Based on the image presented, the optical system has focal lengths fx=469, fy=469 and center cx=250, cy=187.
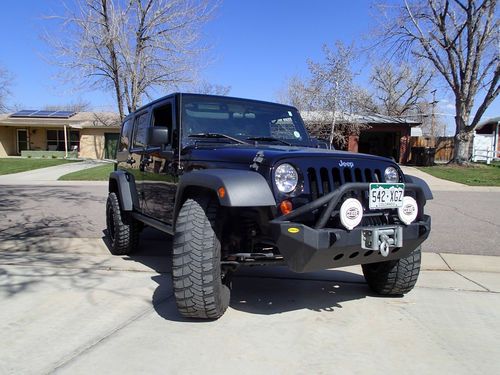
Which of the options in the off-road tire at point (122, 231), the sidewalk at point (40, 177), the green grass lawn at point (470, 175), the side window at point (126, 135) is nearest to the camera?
the off-road tire at point (122, 231)

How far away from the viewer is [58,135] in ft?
116

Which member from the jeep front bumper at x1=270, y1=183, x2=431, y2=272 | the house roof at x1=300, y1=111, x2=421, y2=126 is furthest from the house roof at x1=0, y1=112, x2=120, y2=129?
the jeep front bumper at x1=270, y1=183, x2=431, y2=272

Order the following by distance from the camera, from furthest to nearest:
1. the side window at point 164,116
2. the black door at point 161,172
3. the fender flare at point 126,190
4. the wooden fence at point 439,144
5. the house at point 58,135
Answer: the house at point 58,135 < the wooden fence at point 439,144 < the fender flare at point 126,190 < the side window at point 164,116 < the black door at point 161,172

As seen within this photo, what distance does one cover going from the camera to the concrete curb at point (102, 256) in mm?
5918

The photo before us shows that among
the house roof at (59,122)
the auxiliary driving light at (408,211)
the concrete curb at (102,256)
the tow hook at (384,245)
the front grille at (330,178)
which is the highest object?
the house roof at (59,122)

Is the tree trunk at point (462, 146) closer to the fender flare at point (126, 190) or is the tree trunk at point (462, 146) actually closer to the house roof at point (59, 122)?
the house roof at point (59, 122)

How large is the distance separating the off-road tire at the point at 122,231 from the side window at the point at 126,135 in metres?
0.89

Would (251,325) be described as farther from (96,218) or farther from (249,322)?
(96,218)

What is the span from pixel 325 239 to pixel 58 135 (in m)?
35.6

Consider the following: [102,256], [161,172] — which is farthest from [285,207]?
[102,256]

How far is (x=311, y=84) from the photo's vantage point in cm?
2423

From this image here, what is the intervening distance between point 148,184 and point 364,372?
3498mm

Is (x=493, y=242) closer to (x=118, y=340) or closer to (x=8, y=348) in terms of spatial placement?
(x=118, y=340)

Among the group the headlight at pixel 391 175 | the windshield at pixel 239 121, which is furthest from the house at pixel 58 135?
the headlight at pixel 391 175
